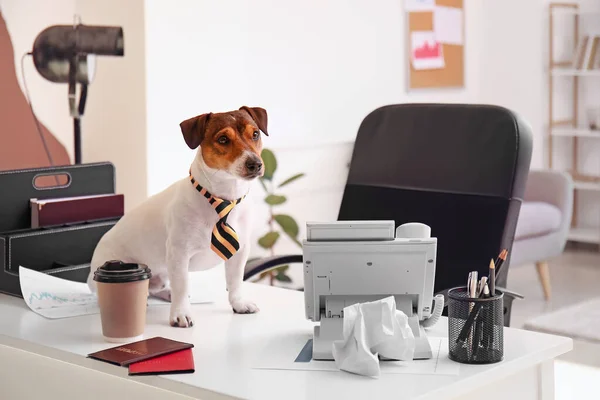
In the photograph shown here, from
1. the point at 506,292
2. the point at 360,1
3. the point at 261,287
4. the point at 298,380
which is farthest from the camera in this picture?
the point at 360,1

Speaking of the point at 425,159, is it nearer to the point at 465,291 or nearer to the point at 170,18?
the point at 465,291

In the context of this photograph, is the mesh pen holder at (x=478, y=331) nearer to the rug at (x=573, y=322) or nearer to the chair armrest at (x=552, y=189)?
the rug at (x=573, y=322)

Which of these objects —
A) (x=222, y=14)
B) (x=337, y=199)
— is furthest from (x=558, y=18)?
(x=222, y=14)

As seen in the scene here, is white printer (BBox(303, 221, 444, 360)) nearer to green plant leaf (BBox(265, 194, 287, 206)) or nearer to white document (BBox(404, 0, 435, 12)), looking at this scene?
green plant leaf (BBox(265, 194, 287, 206))

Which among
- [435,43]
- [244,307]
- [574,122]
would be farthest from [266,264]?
[574,122]

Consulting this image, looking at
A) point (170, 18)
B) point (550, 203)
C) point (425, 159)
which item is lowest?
point (550, 203)

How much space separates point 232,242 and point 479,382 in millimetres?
581

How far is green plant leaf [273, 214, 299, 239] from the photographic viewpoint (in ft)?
14.5

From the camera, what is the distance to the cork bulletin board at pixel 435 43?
544 cm

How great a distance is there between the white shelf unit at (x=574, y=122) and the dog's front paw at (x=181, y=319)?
480cm

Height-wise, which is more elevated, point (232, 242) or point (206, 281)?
point (232, 242)

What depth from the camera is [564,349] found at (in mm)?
1647

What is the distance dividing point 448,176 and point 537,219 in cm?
277

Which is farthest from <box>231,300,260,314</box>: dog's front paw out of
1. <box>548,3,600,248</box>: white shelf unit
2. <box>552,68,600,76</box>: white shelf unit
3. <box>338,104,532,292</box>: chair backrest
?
<box>552,68,600,76</box>: white shelf unit
